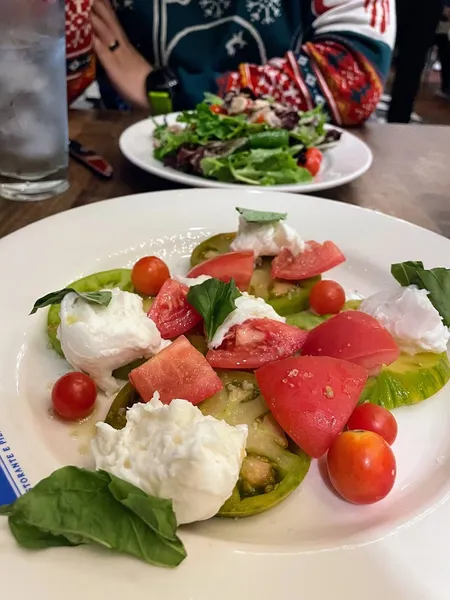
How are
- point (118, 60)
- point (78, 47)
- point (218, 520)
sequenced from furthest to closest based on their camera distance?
point (118, 60)
point (78, 47)
point (218, 520)

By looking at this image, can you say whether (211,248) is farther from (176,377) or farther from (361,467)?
(361,467)

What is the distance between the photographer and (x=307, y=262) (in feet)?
5.33

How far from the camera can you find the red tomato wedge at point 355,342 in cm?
128

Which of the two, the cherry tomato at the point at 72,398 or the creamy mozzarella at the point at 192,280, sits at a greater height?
the creamy mozzarella at the point at 192,280

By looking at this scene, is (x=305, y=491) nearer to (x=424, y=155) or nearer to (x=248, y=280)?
(x=248, y=280)

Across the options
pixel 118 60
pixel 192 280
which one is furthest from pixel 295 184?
pixel 118 60

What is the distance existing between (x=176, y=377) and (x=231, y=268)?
465 millimetres

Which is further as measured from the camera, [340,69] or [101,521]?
[340,69]

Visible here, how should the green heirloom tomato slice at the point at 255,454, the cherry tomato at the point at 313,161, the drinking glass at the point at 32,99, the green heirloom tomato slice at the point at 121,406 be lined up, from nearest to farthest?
the green heirloom tomato slice at the point at 255,454 < the green heirloom tomato slice at the point at 121,406 < the drinking glass at the point at 32,99 < the cherry tomato at the point at 313,161

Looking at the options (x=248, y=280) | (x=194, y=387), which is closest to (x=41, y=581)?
(x=194, y=387)

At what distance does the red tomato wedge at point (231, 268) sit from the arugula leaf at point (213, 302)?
0.22 metres

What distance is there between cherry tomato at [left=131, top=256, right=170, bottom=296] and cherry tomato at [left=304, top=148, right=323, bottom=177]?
1000mm

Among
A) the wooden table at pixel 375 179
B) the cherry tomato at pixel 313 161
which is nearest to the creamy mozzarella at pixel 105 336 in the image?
the wooden table at pixel 375 179

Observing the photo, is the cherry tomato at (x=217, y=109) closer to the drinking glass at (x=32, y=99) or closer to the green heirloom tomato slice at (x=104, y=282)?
the drinking glass at (x=32, y=99)
